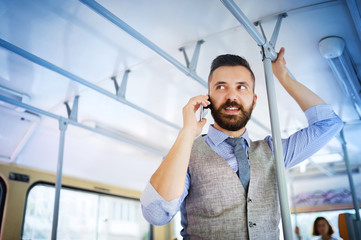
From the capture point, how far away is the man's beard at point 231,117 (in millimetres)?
1407

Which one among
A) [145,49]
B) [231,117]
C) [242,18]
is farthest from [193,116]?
[145,49]

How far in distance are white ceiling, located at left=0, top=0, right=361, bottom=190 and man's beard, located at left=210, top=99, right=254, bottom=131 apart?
2.01 metres

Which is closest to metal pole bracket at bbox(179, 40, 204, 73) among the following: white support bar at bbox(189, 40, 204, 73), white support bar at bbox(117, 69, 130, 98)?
white support bar at bbox(189, 40, 204, 73)

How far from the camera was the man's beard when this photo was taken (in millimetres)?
1407

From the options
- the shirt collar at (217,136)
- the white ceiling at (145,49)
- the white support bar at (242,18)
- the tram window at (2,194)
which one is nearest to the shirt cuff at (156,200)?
the shirt collar at (217,136)

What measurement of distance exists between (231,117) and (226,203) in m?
0.38

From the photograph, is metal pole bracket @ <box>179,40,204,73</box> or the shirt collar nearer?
the shirt collar

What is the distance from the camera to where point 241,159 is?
1395mm

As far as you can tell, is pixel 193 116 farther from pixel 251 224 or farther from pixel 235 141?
pixel 251 224

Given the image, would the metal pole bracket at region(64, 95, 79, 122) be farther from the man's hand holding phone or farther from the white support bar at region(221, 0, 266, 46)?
the man's hand holding phone

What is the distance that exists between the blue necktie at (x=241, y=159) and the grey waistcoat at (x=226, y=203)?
0.08ft

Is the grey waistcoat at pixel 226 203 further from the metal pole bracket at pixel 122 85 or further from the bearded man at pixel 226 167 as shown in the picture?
the metal pole bracket at pixel 122 85

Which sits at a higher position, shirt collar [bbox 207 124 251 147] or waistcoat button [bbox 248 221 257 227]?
shirt collar [bbox 207 124 251 147]

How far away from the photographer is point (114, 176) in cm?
827
